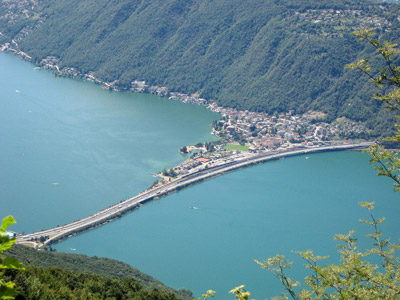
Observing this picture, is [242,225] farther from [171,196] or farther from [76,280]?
[76,280]

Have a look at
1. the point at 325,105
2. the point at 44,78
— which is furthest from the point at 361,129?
the point at 44,78

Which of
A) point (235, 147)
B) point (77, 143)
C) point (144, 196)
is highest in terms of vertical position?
point (235, 147)

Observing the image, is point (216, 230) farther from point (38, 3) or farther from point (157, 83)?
point (38, 3)

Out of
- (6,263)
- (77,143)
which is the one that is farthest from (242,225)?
(6,263)

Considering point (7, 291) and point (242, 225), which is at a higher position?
point (242, 225)

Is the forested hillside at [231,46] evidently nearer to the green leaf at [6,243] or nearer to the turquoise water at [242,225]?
the turquoise water at [242,225]

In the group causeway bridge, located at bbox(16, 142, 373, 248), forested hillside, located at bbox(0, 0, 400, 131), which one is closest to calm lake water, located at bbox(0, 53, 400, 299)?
causeway bridge, located at bbox(16, 142, 373, 248)

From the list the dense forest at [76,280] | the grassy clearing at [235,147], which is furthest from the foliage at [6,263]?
the grassy clearing at [235,147]
